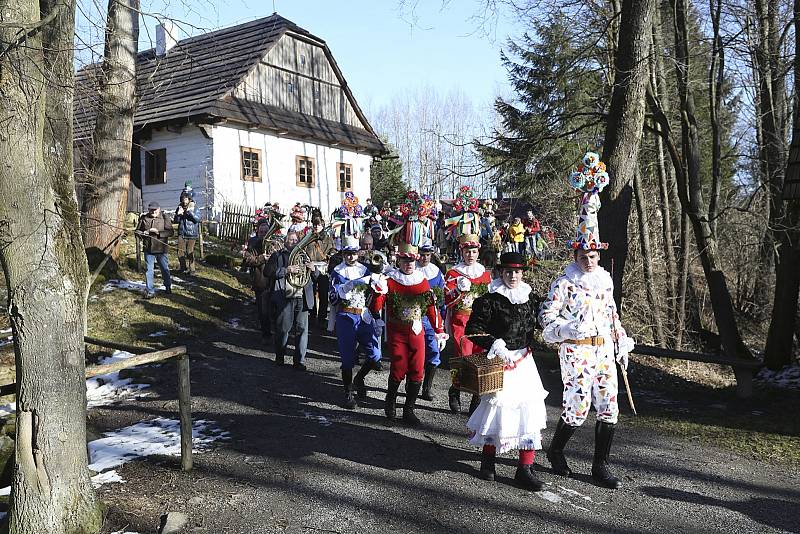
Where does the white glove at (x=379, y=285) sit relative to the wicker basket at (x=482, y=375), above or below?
above

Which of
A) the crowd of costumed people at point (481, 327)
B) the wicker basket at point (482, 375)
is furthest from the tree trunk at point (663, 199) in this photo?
the wicker basket at point (482, 375)

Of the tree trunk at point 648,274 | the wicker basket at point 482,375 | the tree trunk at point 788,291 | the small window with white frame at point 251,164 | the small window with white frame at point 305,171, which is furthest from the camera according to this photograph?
the small window with white frame at point 305,171

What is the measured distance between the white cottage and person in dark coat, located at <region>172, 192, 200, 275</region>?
701cm

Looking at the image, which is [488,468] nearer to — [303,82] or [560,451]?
[560,451]

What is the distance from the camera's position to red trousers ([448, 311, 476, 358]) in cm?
777

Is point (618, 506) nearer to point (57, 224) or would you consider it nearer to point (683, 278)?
point (57, 224)

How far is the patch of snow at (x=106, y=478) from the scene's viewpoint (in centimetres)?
533

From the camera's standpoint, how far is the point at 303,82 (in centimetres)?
2744

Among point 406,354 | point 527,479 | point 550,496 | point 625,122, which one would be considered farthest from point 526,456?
point 625,122

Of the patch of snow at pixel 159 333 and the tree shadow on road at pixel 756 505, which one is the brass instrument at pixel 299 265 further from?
the tree shadow on road at pixel 756 505

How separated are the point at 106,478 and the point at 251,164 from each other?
776 inches

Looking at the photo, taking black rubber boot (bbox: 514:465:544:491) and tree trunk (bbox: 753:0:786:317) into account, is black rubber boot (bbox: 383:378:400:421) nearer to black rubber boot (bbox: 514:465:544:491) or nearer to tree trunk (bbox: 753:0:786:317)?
black rubber boot (bbox: 514:465:544:491)

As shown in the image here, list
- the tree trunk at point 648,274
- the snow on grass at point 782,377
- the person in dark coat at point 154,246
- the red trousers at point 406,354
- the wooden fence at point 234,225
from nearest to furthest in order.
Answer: the red trousers at point 406,354 < the snow on grass at point 782,377 < the person in dark coat at point 154,246 < the tree trunk at point 648,274 < the wooden fence at point 234,225

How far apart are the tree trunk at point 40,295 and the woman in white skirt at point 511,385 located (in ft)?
9.86
